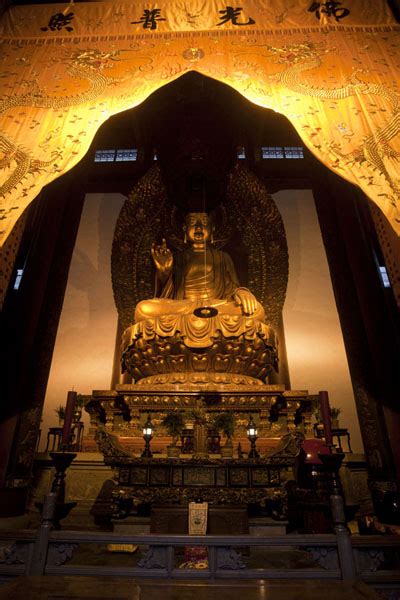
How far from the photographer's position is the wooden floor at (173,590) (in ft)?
4.10

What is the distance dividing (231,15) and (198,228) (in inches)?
106

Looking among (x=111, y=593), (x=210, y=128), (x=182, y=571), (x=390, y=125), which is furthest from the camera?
(x=210, y=128)

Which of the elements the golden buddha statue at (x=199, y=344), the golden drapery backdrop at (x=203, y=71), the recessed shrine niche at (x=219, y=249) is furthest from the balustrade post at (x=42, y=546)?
the golden buddha statue at (x=199, y=344)

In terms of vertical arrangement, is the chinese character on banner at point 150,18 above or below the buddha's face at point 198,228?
above

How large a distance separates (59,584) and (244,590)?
0.67 meters

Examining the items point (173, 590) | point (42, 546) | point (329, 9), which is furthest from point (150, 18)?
point (173, 590)

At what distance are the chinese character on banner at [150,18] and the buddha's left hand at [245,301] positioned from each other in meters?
2.81

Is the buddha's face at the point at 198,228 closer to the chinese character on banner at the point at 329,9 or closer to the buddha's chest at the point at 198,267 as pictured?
the buddha's chest at the point at 198,267

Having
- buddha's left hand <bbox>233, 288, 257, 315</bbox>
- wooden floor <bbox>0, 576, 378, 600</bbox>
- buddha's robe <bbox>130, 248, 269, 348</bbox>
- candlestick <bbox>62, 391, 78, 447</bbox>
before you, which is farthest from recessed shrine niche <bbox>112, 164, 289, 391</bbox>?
wooden floor <bbox>0, 576, 378, 600</bbox>

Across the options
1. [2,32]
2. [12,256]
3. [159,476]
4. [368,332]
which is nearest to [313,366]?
[368,332]

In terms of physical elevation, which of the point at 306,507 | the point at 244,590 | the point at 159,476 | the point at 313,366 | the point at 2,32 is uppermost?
the point at 2,32

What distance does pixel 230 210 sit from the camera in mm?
5816

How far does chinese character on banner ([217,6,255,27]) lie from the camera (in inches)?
134

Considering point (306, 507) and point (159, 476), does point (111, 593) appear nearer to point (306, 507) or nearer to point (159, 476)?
point (159, 476)
